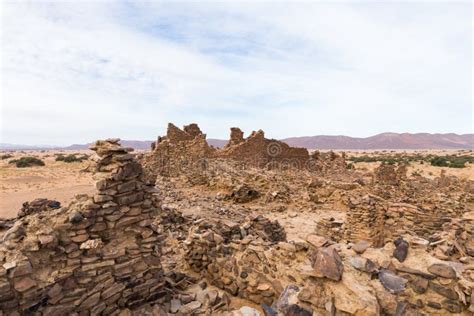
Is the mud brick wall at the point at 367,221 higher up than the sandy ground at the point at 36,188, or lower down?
higher up

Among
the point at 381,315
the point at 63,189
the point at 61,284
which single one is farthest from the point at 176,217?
the point at 63,189

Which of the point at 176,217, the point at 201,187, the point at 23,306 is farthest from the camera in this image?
the point at 201,187

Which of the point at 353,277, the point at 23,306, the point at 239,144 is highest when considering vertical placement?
the point at 239,144

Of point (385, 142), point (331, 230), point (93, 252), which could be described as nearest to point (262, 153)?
point (331, 230)

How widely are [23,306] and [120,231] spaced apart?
1578 mm

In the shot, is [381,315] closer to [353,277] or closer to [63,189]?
[353,277]

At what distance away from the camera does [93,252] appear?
4680 millimetres

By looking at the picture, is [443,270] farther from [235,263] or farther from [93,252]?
[93,252]

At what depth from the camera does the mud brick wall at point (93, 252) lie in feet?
13.6

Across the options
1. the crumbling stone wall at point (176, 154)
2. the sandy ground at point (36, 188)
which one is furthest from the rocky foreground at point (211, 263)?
the crumbling stone wall at point (176, 154)

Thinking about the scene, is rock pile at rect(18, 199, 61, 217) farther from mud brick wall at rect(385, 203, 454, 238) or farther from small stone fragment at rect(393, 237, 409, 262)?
mud brick wall at rect(385, 203, 454, 238)

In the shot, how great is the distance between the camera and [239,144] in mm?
21156

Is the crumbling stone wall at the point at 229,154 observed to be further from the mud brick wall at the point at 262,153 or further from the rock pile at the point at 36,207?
the rock pile at the point at 36,207

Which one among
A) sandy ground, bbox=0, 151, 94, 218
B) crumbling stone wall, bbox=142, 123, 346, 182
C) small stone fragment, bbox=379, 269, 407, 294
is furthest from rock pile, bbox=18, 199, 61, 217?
small stone fragment, bbox=379, 269, 407, 294
